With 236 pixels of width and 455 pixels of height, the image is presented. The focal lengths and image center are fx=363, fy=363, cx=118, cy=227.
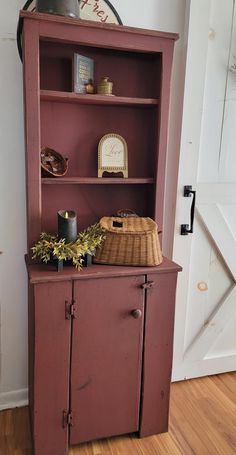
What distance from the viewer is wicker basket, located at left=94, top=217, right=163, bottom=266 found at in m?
1.62

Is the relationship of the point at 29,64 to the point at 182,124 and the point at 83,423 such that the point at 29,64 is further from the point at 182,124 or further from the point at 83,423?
the point at 83,423

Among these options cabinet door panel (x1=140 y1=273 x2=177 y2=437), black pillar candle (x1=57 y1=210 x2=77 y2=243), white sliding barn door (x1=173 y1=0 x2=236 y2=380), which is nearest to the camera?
black pillar candle (x1=57 y1=210 x2=77 y2=243)

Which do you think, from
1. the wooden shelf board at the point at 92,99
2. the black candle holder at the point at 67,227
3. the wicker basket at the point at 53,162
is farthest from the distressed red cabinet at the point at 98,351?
the wooden shelf board at the point at 92,99

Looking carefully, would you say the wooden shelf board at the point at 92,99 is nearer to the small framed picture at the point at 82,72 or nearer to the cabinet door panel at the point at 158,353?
the small framed picture at the point at 82,72

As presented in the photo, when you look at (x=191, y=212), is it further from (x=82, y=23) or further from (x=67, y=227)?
(x=82, y=23)

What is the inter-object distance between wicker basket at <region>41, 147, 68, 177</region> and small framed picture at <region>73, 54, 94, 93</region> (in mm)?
306

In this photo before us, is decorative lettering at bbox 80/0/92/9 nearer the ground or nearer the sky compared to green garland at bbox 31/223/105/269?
nearer the sky

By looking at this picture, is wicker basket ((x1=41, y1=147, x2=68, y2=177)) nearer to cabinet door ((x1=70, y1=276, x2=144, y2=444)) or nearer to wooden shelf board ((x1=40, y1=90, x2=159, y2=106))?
wooden shelf board ((x1=40, y1=90, x2=159, y2=106))

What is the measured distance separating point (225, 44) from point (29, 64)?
1.10 metres

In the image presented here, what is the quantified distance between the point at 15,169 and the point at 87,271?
0.65 metres

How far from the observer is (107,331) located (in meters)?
1.64

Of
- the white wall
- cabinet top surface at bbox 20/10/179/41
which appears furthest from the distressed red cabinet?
cabinet top surface at bbox 20/10/179/41

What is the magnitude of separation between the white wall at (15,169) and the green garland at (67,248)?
0.30m

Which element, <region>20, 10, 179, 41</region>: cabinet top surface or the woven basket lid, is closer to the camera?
<region>20, 10, 179, 41</region>: cabinet top surface
